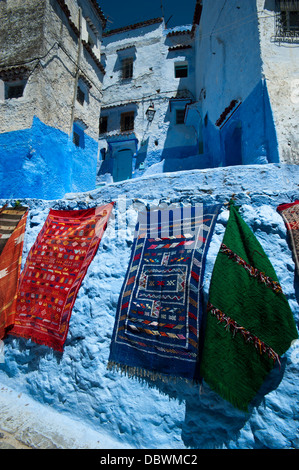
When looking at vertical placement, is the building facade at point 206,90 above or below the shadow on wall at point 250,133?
above

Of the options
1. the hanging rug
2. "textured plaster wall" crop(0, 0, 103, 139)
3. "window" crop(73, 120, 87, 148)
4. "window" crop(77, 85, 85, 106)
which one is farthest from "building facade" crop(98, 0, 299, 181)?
"textured plaster wall" crop(0, 0, 103, 139)

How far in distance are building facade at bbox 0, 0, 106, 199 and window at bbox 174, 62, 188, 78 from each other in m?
4.59

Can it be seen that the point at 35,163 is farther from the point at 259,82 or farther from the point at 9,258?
the point at 259,82

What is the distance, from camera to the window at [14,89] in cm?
802

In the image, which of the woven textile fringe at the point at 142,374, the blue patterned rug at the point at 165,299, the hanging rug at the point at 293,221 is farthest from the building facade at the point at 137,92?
the woven textile fringe at the point at 142,374

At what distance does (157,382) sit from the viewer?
2617 millimetres

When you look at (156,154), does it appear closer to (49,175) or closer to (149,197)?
(49,175)

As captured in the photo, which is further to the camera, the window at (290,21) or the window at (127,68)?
the window at (127,68)

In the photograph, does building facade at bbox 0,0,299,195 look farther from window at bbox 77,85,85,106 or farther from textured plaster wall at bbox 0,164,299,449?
textured plaster wall at bbox 0,164,299,449

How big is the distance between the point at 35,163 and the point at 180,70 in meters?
9.44

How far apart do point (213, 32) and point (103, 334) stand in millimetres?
9523

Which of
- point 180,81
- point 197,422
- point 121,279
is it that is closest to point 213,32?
point 180,81

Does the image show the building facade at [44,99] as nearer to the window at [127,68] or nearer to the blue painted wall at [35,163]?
the blue painted wall at [35,163]
